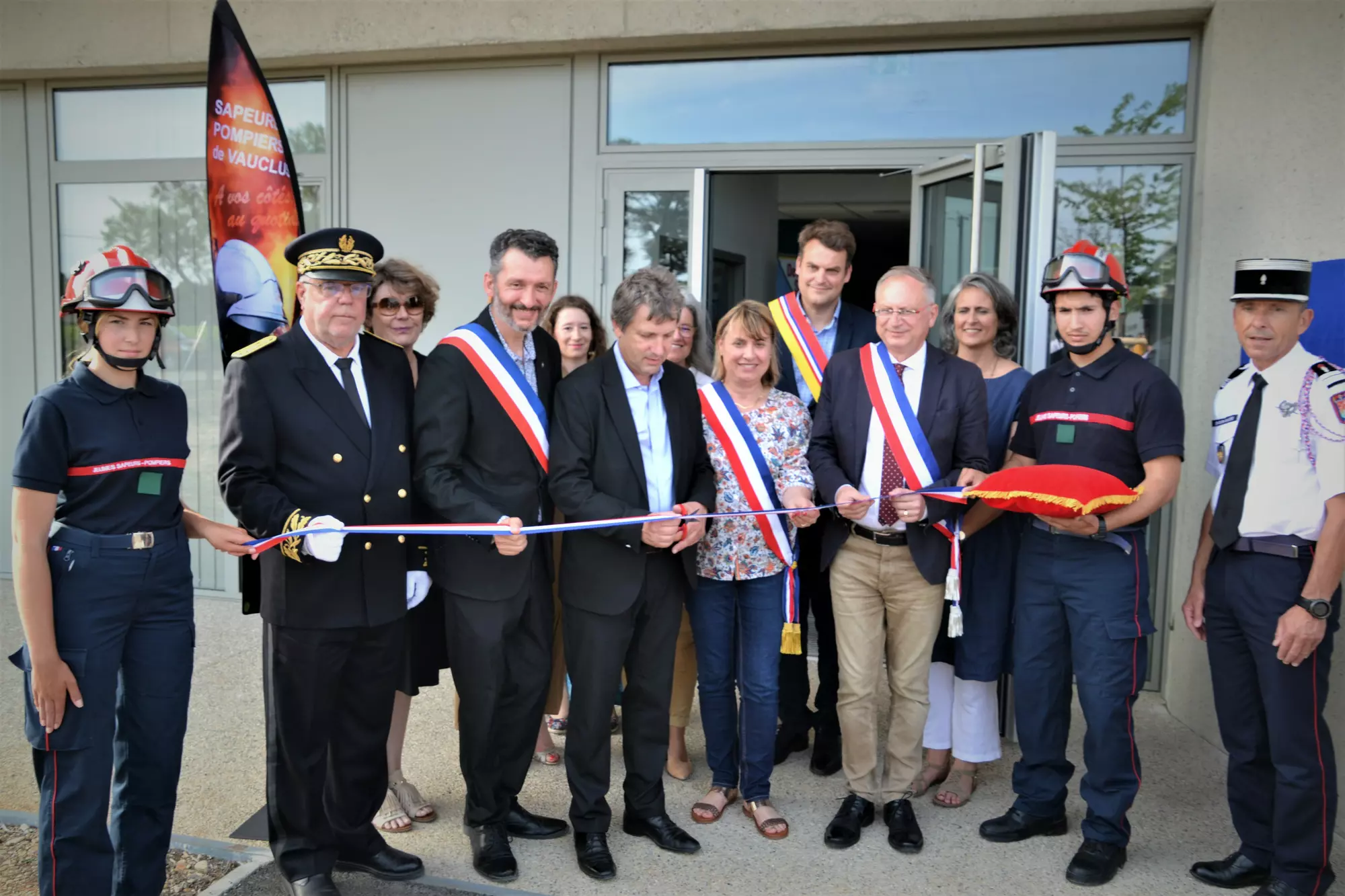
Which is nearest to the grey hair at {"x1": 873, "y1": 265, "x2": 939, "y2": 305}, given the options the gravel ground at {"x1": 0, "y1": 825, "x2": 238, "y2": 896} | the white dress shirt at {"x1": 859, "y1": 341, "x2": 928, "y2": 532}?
the white dress shirt at {"x1": 859, "y1": 341, "x2": 928, "y2": 532}

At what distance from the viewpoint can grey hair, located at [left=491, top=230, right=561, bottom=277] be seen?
3.10 m

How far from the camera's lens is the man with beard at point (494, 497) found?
302 centimetres

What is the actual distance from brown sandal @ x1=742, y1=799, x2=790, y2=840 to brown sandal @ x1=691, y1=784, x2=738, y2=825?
0.27 ft

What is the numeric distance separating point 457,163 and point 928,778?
3.98m

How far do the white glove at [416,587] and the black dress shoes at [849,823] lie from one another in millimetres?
1526

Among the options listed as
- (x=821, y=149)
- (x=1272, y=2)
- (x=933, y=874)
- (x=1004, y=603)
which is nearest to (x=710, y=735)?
(x=933, y=874)

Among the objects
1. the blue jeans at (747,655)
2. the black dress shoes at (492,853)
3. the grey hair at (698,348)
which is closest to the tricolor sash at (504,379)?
the blue jeans at (747,655)

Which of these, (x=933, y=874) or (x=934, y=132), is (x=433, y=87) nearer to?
(x=934, y=132)

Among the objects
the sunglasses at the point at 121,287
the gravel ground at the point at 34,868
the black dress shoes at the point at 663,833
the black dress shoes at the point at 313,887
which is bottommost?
the gravel ground at the point at 34,868

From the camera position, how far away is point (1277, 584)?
10.0 feet

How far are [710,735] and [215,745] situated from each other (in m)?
2.05

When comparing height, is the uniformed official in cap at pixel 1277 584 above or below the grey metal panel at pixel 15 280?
below

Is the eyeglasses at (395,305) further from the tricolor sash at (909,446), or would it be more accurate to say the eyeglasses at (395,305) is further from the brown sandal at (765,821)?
the brown sandal at (765,821)

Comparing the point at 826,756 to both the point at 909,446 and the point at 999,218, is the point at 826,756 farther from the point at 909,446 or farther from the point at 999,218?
the point at 999,218
